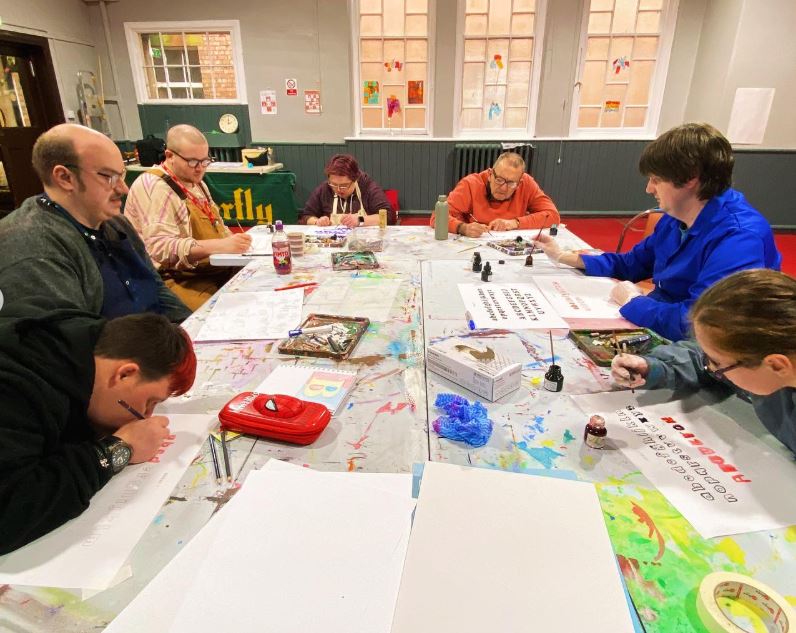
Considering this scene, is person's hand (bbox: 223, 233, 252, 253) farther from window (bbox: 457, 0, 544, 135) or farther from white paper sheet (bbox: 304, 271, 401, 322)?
window (bbox: 457, 0, 544, 135)

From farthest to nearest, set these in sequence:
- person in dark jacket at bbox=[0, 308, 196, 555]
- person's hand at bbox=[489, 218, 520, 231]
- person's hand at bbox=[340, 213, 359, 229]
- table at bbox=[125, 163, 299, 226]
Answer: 1. table at bbox=[125, 163, 299, 226]
2. person's hand at bbox=[340, 213, 359, 229]
3. person's hand at bbox=[489, 218, 520, 231]
4. person in dark jacket at bbox=[0, 308, 196, 555]

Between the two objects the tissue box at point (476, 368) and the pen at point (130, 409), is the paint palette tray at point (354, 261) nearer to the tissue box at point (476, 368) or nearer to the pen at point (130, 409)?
the tissue box at point (476, 368)

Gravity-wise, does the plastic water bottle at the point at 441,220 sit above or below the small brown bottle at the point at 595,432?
above

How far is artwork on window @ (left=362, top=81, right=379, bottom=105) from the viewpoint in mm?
5680

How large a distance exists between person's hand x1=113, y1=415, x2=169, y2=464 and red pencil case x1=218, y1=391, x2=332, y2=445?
0.12 metres

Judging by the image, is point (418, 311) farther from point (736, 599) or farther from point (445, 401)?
point (736, 599)

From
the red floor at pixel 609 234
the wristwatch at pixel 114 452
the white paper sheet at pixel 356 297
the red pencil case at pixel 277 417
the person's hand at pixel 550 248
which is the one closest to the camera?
the wristwatch at pixel 114 452

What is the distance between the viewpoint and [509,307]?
5.46 ft

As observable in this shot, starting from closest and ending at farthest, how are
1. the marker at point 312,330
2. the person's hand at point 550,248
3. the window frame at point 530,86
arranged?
the marker at point 312,330 → the person's hand at point 550,248 → the window frame at point 530,86

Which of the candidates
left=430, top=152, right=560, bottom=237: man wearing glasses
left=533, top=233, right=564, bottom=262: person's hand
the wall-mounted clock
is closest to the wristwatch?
left=533, top=233, right=564, bottom=262: person's hand

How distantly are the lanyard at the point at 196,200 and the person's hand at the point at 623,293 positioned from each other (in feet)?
6.45

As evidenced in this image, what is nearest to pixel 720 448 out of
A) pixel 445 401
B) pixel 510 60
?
pixel 445 401

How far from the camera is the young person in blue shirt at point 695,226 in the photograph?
148cm

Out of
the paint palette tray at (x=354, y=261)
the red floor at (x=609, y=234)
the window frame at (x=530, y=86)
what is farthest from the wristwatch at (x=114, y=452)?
the window frame at (x=530, y=86)
